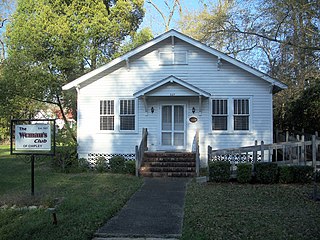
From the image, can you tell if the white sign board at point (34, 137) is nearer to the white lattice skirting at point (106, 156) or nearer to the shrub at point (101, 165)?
the shrub at point (101, 165)

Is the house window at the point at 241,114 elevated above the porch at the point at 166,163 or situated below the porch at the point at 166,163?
above

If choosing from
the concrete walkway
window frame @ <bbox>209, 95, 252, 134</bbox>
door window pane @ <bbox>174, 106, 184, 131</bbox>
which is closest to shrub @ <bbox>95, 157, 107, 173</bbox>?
door window pane @ <bbox>174, 106, 184, 131</bbox>

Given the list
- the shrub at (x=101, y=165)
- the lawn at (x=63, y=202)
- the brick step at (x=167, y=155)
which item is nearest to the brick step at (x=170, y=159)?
the brick step at (x=167, y=155)

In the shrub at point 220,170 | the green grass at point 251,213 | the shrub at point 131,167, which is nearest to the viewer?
the green grass at point 251,213

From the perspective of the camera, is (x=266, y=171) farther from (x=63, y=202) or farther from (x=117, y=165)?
(x=63, y=202)

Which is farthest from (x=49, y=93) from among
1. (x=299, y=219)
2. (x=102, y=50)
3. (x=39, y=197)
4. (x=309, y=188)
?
(x=299, y=219)

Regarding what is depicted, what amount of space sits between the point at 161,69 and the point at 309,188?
8.47 meters

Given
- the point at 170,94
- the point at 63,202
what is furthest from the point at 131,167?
the point at 63,202

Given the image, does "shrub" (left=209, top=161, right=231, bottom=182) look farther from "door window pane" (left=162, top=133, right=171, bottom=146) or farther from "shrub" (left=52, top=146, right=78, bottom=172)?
"shrub" (left=52, top=146, right=78, bottom=172)

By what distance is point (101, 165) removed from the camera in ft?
48.7

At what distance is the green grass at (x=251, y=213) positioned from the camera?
5953mm

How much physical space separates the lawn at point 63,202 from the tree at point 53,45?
8003mm

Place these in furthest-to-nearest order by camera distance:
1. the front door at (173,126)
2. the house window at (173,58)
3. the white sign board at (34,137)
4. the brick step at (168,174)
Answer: the house window at (173,58) → the front door at (173,126) → the brick step at (168,174) → the white sign board at (34,137)

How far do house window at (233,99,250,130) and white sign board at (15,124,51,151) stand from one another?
9.11 meters
